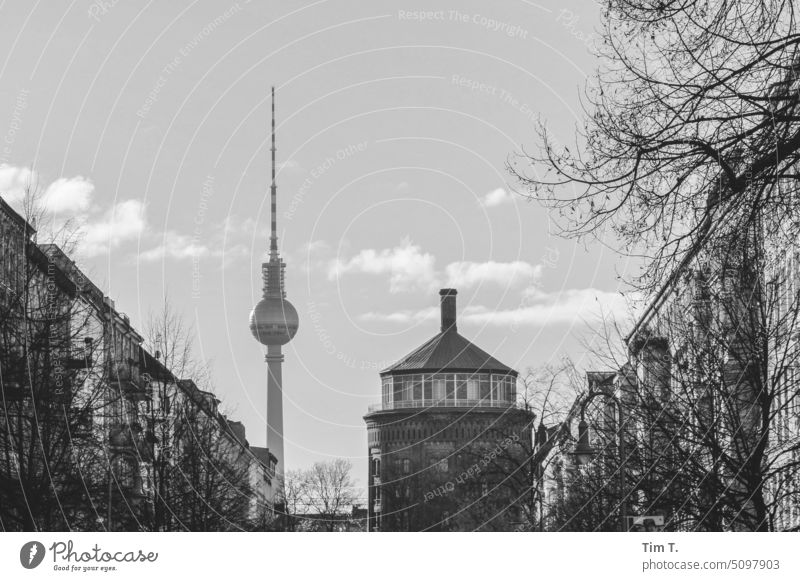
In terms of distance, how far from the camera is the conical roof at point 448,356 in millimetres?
156875

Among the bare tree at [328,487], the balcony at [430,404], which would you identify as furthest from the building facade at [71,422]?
the balcony at [430,404]

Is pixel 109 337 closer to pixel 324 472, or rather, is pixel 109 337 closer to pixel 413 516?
pixel 324 472

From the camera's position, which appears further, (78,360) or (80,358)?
(80,358)

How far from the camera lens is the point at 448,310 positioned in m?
167

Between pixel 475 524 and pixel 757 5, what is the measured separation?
59.7 m

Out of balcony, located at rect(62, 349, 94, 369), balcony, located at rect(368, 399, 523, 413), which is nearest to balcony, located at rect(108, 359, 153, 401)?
balcony, located at rect(62, 349, 94, 369)

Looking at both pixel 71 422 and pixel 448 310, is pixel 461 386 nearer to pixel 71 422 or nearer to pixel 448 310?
pixel 448 310

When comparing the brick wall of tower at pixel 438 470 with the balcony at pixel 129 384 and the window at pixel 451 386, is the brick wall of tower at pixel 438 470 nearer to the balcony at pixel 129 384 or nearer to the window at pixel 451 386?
the window at pixel 451 386

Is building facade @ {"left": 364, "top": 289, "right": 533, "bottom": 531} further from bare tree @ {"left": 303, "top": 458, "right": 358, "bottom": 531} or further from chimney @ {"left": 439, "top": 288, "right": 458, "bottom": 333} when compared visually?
bare tree @ {"left": 303, "top": 458, "right": 358, "bottom": 531}

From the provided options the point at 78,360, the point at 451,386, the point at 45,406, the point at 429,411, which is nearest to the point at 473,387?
the point at 451,386

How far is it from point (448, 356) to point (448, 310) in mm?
8499

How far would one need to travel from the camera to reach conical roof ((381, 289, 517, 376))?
515 ft

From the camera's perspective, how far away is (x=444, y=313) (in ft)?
544

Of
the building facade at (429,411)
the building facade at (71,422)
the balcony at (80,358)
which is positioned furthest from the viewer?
the building facade at (429,411)
